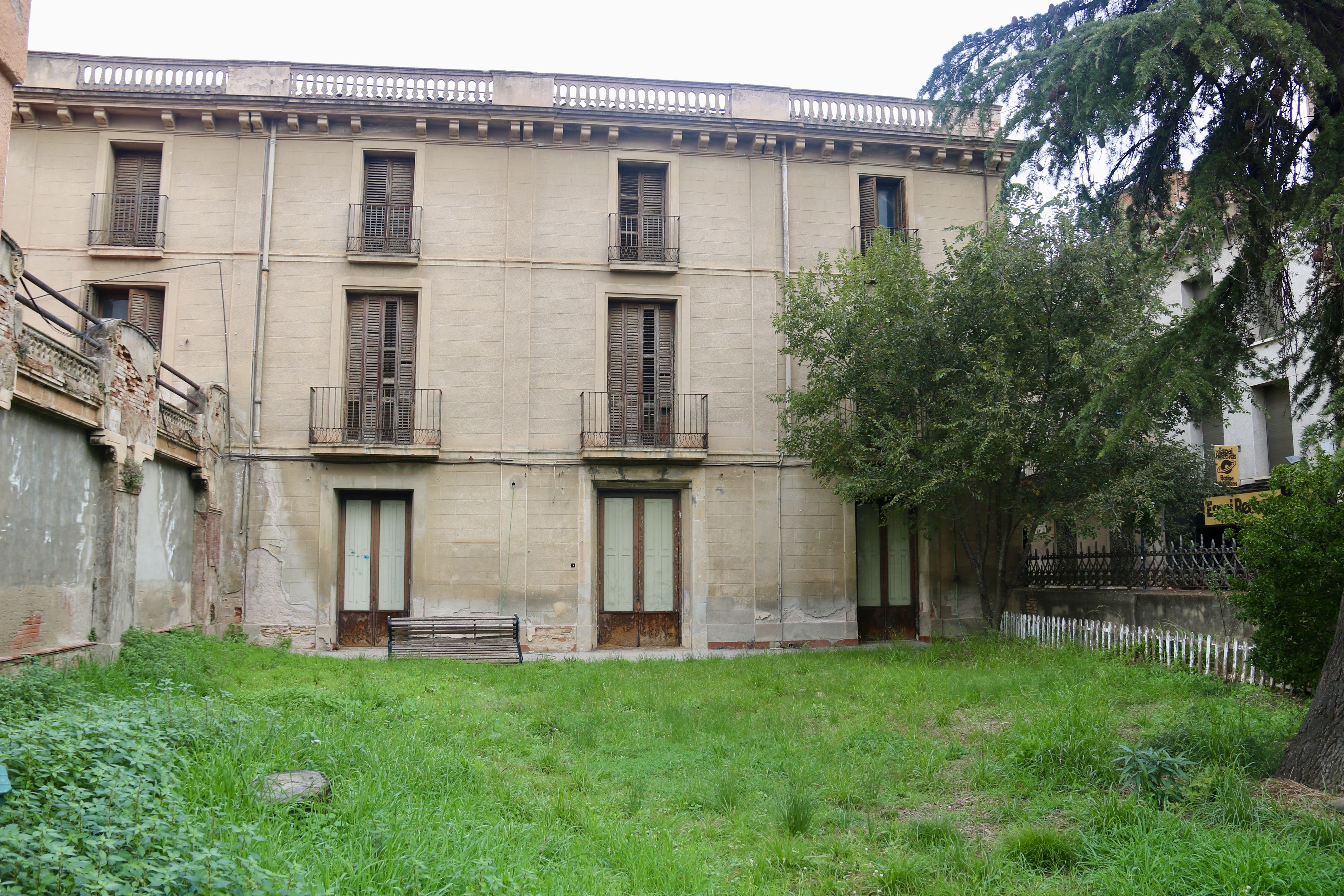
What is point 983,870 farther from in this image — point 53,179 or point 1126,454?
point 53,179

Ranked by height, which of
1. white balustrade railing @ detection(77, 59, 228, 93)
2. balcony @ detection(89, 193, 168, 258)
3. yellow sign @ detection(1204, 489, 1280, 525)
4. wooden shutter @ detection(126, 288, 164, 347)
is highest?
white balustrade railing @ detection(77, 59, 228, 93)

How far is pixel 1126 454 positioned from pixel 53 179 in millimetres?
19202

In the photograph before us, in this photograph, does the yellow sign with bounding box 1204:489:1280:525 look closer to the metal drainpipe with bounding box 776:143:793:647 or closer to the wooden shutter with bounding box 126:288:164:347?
the metal drainpipe with bounding box 776:143:793:647

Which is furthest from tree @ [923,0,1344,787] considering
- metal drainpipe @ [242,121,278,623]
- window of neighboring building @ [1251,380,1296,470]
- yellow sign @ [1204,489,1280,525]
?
window of neighboring building @ [1251,380,1296,470]

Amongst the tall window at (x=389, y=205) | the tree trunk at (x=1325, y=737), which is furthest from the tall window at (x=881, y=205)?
the tree trunk at (x=1325, y=737)

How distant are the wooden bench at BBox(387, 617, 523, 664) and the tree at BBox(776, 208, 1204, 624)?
595 centimetres

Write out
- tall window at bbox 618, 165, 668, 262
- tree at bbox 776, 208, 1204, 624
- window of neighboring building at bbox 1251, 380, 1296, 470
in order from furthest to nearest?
1. window of neighboring building at bbox 1251, 380, 1296, 470
2. tall window at bbox 618, 165, 668, 262
3. tree at bbox 776, 208, 1204, 624

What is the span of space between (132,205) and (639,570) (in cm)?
1178

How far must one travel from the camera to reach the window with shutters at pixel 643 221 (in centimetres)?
1802

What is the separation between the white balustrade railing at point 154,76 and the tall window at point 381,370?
15.9 ft

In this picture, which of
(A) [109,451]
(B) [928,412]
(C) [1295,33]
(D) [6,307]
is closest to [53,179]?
(A) [109,451]

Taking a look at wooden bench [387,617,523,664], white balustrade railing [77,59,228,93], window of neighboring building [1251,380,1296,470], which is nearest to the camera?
wooden bench [387,617,523,664]

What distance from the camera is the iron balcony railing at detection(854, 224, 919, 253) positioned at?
18.5 meters

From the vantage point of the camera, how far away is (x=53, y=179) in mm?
17000
